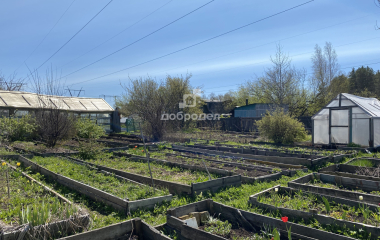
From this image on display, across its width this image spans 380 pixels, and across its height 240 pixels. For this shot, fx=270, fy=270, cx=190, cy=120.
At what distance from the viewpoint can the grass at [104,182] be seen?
16.8 ft

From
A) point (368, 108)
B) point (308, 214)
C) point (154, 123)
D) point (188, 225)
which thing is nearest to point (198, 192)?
point (188, 225)

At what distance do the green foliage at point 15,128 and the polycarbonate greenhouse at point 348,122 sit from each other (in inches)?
548

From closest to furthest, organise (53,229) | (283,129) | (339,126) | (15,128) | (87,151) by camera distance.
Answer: (53,229) < (87,151) < (339,126) < (15,128) < (283,129)

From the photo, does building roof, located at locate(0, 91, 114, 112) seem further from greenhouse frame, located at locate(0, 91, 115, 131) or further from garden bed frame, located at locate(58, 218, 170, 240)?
garden bed frame, located at locate(58, 218, 170, 240)

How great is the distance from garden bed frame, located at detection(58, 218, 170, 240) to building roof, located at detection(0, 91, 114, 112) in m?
11.3

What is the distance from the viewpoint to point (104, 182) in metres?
6.14

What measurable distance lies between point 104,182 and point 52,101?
11075 millimetres

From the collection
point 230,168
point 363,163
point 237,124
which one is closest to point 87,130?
point 230,168

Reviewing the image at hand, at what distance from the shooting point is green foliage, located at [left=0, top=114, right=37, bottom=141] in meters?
12.8

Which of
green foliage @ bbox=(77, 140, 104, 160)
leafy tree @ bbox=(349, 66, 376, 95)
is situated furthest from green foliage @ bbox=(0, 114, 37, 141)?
leafy tree @ bbox=(349, 66, 376, 95)

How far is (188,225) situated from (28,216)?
2048 mm

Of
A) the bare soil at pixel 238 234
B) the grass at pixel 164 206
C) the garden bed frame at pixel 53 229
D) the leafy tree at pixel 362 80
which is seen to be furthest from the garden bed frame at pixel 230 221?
the leafy tree at pixel 362 80

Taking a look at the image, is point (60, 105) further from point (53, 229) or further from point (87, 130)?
point (53, 229)

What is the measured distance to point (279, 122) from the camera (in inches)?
541
